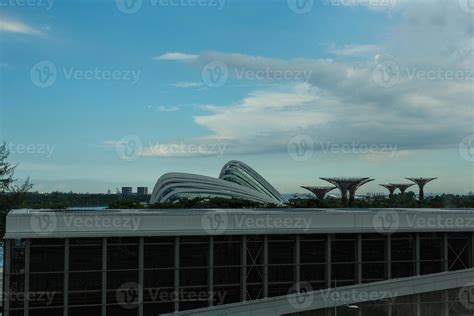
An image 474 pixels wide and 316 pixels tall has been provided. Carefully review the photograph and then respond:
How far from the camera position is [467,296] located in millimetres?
17297

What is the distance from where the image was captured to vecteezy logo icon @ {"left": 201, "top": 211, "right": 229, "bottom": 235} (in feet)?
52.5

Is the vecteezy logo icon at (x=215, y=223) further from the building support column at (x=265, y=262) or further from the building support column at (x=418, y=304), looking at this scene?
the building support column at (x=418, y=304)

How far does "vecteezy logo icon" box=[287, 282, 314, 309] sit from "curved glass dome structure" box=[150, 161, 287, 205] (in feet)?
140

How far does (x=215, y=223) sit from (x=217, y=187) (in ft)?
156

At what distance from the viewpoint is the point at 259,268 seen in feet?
54.6

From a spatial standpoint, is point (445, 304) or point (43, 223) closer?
point (43, 223)

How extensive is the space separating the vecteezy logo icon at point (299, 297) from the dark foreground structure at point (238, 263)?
33mm

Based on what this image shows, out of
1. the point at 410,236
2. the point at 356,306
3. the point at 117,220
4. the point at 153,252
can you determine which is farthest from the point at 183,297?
the point at 410,236

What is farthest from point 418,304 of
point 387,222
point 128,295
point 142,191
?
point 142,191

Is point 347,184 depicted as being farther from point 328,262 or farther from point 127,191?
point 127,191

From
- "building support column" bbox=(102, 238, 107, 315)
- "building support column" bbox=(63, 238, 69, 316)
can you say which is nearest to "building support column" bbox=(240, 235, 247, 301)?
"building support column" bbox=(102, 238, 107, 315)

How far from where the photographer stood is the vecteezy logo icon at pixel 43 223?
1481cm
